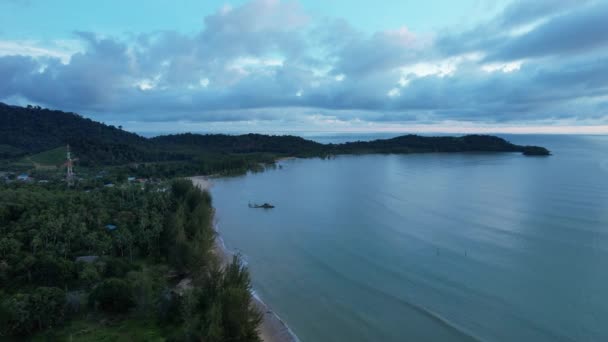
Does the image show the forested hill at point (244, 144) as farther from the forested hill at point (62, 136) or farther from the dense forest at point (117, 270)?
the dense forest at point (117, 270)

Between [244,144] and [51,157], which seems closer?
[51,157]

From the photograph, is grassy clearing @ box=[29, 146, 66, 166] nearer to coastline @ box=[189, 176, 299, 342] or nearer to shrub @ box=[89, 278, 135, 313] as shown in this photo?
shrub @ box=[89, 278, 135, 313]

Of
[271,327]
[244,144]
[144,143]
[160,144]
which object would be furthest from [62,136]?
[271,327]

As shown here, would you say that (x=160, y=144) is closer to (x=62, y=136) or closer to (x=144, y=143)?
(x=144, y=143)

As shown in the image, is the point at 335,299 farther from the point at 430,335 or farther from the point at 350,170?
the point at 350,170

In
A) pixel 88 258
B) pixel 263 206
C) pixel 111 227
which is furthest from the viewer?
pixel 263 206

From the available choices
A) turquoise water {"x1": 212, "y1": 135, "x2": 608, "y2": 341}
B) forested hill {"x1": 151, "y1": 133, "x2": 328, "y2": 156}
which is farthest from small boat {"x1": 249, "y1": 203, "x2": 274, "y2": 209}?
forested hill {"x1": 151, "y1": 133, "x2": 328, "y2": 156}
